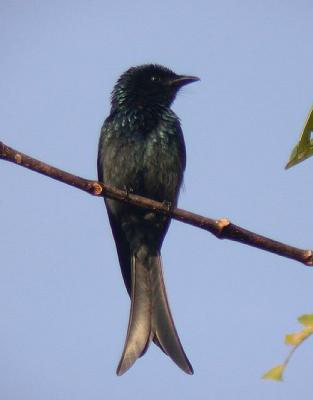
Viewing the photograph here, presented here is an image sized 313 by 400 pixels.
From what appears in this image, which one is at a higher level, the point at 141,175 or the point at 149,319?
the point at 141,175

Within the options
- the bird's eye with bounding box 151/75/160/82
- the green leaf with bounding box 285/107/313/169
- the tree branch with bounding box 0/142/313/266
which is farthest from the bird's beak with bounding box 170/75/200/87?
the green leaf with bounding box 285/107/313/169

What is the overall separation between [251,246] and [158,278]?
8.00ft

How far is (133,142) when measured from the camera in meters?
5.10

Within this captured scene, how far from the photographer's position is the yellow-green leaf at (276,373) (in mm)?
1916

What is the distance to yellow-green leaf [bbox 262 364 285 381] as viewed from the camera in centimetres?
192

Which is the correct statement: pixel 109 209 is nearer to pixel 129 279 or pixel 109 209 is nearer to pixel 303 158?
pixel 129 279

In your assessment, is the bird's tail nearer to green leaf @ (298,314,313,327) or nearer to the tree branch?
the tree branch

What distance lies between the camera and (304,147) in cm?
246

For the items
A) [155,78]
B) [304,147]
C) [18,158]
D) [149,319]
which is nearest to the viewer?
[304,147]

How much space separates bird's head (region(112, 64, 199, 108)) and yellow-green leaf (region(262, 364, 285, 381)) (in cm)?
379

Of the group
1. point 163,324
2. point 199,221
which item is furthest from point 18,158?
point 163,324

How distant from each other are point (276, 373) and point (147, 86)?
4.27m

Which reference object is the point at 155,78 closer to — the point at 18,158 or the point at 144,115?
the point at 144,115

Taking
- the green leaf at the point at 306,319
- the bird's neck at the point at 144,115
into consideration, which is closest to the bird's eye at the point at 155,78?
the bird's neck at the point at 144,115
